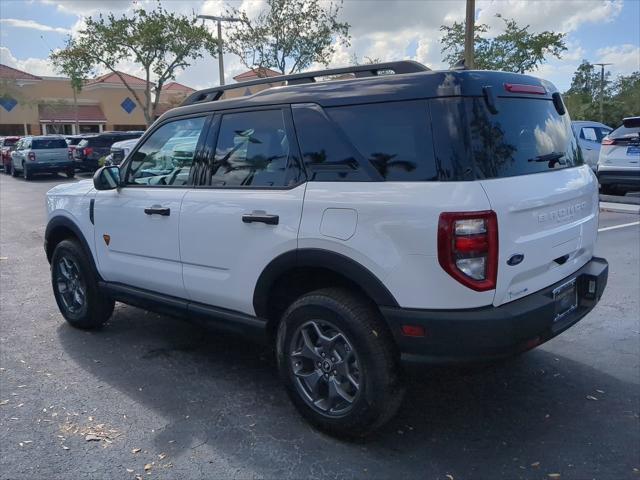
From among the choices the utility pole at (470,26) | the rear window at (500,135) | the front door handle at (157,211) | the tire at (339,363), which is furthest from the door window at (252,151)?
the utility pole at (470,26)

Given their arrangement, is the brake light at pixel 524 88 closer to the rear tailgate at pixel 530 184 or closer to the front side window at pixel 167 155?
the rear tailgate at pixel 530 184

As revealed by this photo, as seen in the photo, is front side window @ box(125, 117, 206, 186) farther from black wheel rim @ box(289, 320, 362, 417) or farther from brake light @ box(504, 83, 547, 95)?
brake light @ box(504, 83, 547, 95)

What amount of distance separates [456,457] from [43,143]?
23.0 metres

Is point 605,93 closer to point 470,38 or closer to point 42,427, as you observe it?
point 470,38

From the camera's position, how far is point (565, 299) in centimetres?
329

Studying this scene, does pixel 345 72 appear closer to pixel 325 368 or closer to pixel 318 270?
pixel 318 270

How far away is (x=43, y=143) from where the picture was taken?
73.9 ft

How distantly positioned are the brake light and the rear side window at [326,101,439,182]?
53 cm

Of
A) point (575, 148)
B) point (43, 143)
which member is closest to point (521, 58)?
point (43, 143)

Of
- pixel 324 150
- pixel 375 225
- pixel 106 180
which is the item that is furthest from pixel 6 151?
pixel 375 225

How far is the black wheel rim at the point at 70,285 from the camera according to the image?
16.4 ft

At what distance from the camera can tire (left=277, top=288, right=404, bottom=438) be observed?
118 inches

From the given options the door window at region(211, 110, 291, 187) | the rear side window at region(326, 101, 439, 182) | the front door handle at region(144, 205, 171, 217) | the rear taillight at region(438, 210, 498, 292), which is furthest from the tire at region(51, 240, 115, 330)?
the rear taillight at region(438, 210, 498, 292)

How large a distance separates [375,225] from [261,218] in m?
0.77
